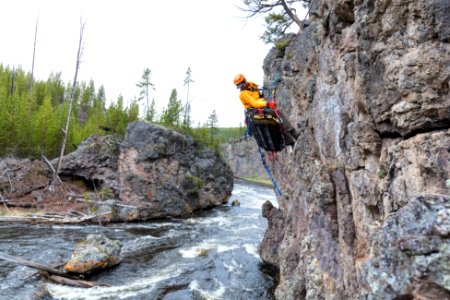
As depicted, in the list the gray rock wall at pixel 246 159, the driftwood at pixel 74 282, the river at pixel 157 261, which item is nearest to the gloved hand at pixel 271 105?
the river at pixel 157 261

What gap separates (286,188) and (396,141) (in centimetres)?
898

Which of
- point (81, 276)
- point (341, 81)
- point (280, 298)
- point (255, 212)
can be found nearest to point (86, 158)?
point (255, 212)

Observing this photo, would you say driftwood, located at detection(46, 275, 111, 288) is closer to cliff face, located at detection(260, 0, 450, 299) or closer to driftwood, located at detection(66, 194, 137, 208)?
cliff face, located at detection(260, 0, 450, 299)

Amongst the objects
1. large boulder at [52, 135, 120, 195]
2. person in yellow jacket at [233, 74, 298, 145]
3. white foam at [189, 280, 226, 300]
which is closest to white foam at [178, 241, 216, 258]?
white foam at [189, 280, 226, 300]

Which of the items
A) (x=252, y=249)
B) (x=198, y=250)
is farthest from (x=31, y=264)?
(x=252, y=249)

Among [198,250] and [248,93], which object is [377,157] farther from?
[198,250]

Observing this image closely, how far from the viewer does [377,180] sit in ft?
18.7

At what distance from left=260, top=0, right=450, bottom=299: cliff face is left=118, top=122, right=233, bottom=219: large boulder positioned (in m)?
16.9

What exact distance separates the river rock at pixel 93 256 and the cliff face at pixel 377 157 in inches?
290

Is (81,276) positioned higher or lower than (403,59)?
lower

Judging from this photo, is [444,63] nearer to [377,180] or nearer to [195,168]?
[377,180]

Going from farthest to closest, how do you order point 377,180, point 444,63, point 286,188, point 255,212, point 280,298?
point 255,212 < point 286,188 < point 280,298 < point 377,180 < point 444,63

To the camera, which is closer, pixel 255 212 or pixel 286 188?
pixel 286 188

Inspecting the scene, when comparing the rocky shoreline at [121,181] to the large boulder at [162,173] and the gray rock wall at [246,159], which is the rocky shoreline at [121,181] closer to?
the large boulder at [162,173]
